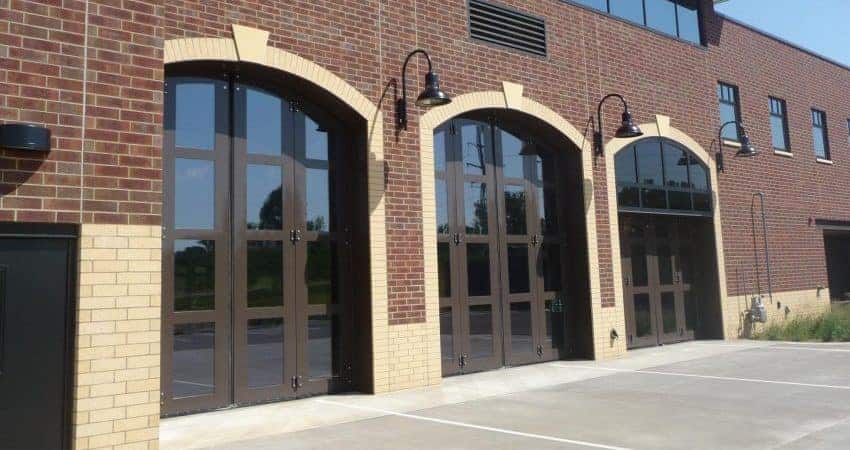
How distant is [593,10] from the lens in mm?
13492

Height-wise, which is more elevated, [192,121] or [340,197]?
[192,121]

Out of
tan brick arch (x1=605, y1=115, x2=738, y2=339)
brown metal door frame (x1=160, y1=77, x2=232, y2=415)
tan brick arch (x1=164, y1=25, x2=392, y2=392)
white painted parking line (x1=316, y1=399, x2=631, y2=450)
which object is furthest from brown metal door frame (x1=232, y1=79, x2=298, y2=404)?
tan brick arch (x1=605, y1=115, x2=738, y2=339)

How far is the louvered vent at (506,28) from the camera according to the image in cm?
1146

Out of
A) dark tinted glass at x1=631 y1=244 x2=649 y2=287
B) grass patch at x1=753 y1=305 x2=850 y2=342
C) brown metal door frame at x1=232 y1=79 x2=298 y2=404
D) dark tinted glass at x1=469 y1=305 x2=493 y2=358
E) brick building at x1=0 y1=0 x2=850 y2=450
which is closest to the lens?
brick building at x1=0 y1=0 x2=850 y2=450

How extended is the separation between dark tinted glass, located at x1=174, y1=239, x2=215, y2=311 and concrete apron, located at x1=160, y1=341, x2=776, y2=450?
4.36ft

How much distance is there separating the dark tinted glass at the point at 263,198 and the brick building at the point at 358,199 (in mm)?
30

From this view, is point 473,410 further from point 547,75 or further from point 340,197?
point 547,75

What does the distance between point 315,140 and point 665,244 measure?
8854 mm

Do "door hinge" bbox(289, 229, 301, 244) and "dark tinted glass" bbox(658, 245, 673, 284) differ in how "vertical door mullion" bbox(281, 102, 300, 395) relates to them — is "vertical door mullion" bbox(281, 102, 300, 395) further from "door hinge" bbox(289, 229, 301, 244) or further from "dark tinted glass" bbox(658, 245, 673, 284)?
"dark tinted glass" bbox(658, 245, 673, 284)

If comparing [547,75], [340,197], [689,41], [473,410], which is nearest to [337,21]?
[340,197]

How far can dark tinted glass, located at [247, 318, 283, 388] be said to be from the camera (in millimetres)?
8602

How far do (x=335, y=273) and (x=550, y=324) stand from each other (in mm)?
4617

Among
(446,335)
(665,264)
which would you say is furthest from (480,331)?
(665,264)

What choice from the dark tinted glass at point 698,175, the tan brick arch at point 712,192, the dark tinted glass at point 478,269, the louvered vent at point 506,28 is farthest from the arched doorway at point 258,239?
the dark tinted glass at point 698,175
